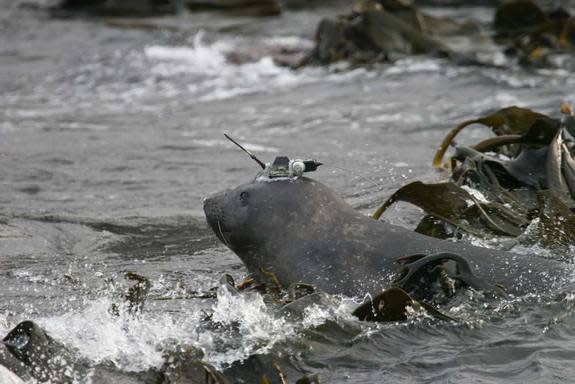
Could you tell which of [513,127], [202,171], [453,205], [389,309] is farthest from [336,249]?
[202,171]

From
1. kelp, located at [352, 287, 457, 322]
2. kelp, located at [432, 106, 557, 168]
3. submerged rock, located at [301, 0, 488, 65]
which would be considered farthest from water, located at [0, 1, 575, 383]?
kelp, located at [432, 106, 557, 168]

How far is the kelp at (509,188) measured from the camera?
5508 millimetres

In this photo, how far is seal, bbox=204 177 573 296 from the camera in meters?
4.76

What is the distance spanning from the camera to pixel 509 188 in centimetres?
616

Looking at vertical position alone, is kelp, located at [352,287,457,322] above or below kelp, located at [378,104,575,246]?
below

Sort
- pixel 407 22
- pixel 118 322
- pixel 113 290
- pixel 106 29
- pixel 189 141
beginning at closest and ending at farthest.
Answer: pixel 118 322 < pixel 113 290 < pixel 189 141 < pixel 407 22 < pixel 106 29

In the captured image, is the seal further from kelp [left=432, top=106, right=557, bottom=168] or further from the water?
kelp [left=432, top=106, right=557, bottom=168]

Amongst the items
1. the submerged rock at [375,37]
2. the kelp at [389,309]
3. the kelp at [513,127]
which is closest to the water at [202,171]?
the kelp at [389,309]

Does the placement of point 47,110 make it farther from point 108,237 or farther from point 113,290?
point 113,290

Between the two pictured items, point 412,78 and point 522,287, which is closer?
point 522,287

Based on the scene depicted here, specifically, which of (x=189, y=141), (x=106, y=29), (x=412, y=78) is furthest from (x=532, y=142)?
(x=106, y=29)

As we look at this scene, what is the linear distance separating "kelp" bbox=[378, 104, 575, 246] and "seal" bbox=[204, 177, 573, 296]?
53cm

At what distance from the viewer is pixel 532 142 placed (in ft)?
20.6

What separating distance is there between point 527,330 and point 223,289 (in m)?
1.27
